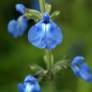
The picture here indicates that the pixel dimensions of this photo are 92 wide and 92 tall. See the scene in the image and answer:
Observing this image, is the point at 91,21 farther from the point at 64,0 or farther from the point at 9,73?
the point at 9,73

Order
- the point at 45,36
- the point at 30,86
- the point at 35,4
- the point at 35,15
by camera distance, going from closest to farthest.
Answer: the point at 45,36
the point at 30,86
the point at 35,15
the point at 35,4

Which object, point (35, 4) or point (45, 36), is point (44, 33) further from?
point (35, 4)

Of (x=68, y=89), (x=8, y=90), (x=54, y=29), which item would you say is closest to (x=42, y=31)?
(x=54, y=29)

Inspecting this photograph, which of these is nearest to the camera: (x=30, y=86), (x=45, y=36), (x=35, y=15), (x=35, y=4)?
(x=45, y=36)

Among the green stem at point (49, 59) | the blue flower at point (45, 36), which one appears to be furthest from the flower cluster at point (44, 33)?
the green stem at point (49, 59)

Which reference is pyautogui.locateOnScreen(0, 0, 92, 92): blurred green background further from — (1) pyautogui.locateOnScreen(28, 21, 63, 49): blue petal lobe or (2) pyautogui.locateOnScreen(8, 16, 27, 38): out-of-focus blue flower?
(1) pyautogui.locateOnScreen(28, 21, 63, 49): blue petal lobe

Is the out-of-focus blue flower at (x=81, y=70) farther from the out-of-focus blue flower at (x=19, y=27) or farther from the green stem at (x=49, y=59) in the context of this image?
the out-of-focus blue flower at (x=19, y=27)

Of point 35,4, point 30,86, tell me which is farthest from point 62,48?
point 30,86
